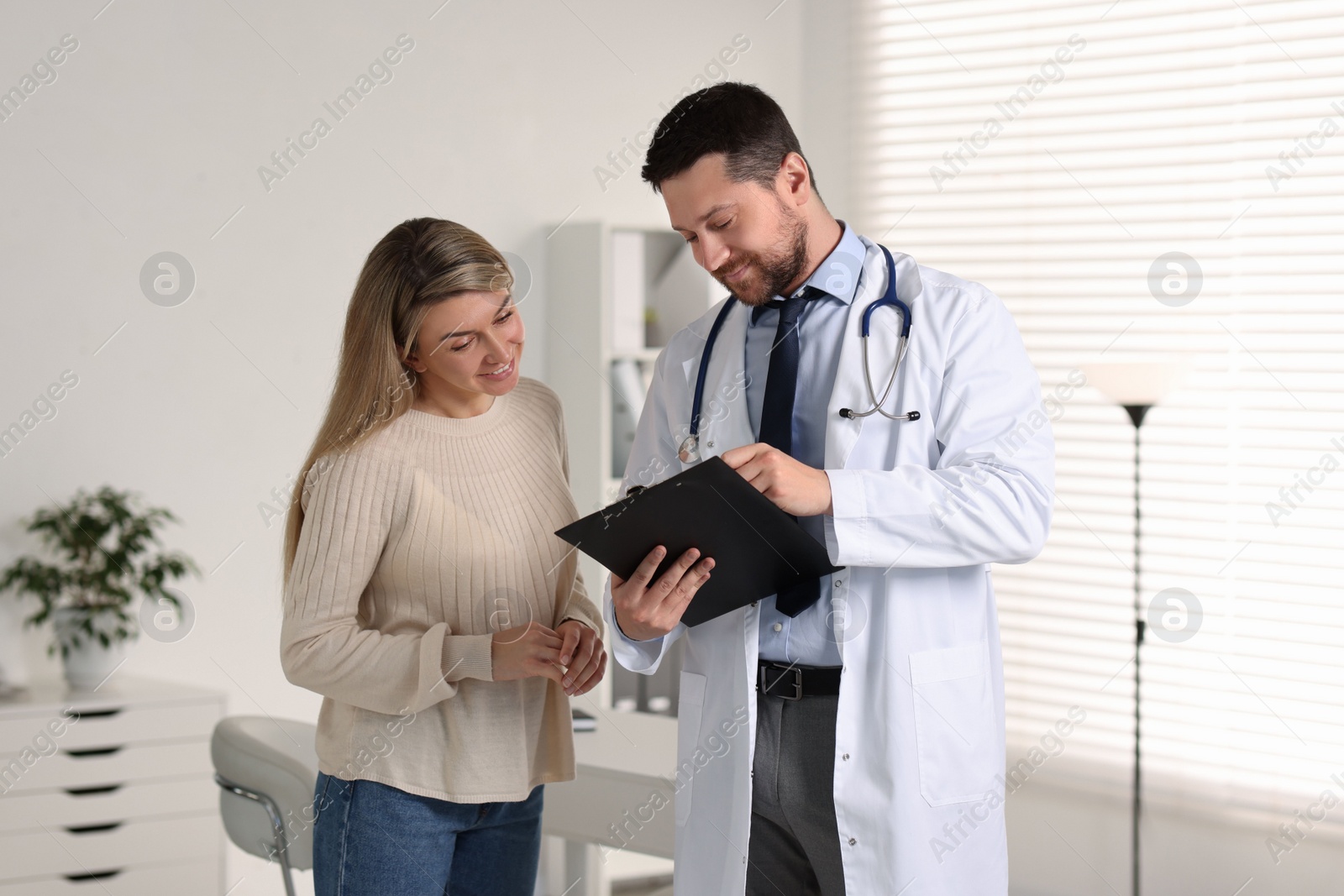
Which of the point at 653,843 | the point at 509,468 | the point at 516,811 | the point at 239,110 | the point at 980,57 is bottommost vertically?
the point at 653,843

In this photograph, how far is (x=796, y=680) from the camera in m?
1.49

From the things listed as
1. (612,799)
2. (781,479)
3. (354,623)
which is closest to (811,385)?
(781,479)

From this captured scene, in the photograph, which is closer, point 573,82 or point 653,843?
point 653,843

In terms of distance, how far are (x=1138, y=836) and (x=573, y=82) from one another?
3271 mm

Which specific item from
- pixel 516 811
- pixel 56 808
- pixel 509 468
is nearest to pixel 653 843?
pixel 516 811

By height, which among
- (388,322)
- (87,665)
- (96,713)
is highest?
(388,322)

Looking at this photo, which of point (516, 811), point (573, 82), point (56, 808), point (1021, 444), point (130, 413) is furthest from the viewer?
point (573, 82)

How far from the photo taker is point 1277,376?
10.2 ft

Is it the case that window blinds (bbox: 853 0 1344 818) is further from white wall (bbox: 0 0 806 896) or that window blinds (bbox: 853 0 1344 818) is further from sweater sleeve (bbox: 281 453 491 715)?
sweater sleeve (bbox: 281 453 491 715)

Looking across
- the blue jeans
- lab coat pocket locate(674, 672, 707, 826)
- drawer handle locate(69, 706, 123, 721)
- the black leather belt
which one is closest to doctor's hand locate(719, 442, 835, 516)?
the black leather belt

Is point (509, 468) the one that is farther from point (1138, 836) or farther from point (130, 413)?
point (1138, 836)

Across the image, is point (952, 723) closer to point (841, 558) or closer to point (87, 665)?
point (841, 558)

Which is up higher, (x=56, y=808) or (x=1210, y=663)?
(x=1210, y=663)

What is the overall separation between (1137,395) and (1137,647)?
78 centimetres
